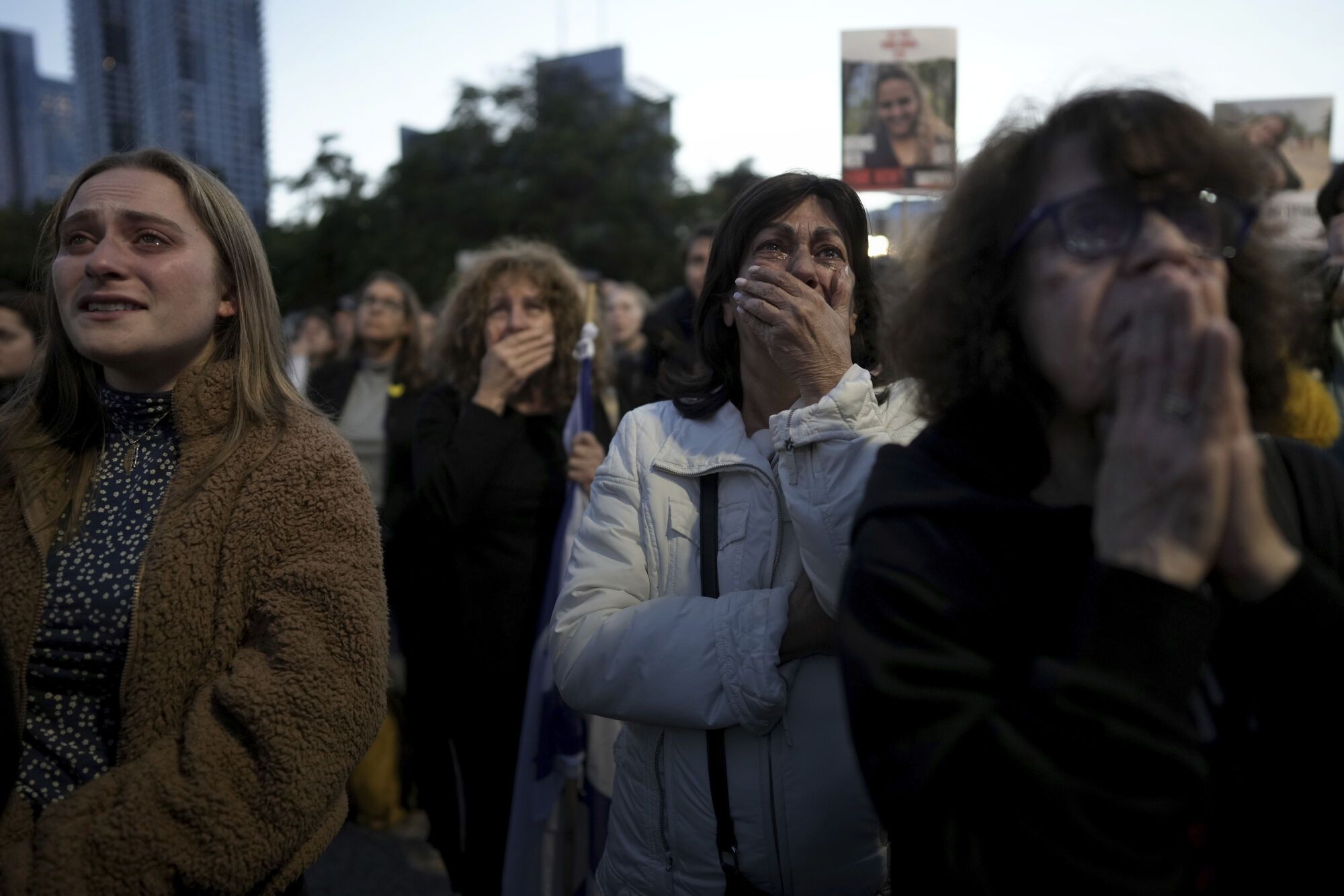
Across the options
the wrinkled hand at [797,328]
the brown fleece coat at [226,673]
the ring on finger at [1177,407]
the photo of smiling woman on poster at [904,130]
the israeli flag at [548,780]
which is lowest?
the israeli flag at [548,780]

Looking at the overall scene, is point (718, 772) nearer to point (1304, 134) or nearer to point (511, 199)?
point (1304, 134)

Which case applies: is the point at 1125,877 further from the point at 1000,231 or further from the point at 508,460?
the point at 508,460

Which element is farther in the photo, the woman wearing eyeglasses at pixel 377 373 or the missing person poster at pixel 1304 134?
the woman wearing eyeglasses at pixel 377 373

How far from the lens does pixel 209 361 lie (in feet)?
5.93

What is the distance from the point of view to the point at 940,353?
1.25 m

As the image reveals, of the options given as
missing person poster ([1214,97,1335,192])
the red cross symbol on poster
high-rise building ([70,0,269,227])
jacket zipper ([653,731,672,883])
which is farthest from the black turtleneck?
high-rise building ([70,0,269,227])

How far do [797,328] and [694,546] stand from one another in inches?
18.9

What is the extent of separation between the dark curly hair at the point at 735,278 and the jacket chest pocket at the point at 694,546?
0.25 metres

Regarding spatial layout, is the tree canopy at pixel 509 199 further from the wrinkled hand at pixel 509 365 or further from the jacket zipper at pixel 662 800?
the jacket zipper at pixel 662 800

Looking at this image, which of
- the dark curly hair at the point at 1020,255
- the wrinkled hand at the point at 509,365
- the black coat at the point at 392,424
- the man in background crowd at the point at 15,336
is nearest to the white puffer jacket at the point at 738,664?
the dark curly hair at the point at 1020,255

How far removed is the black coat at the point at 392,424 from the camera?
3674mm

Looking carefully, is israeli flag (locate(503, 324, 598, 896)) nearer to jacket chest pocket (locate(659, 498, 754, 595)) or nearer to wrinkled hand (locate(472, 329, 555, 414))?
wrinkled hand (locate(472, 329, 555, 414))

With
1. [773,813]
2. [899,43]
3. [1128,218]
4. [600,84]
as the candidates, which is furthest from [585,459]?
[600,84]

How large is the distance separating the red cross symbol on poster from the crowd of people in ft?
5.00
